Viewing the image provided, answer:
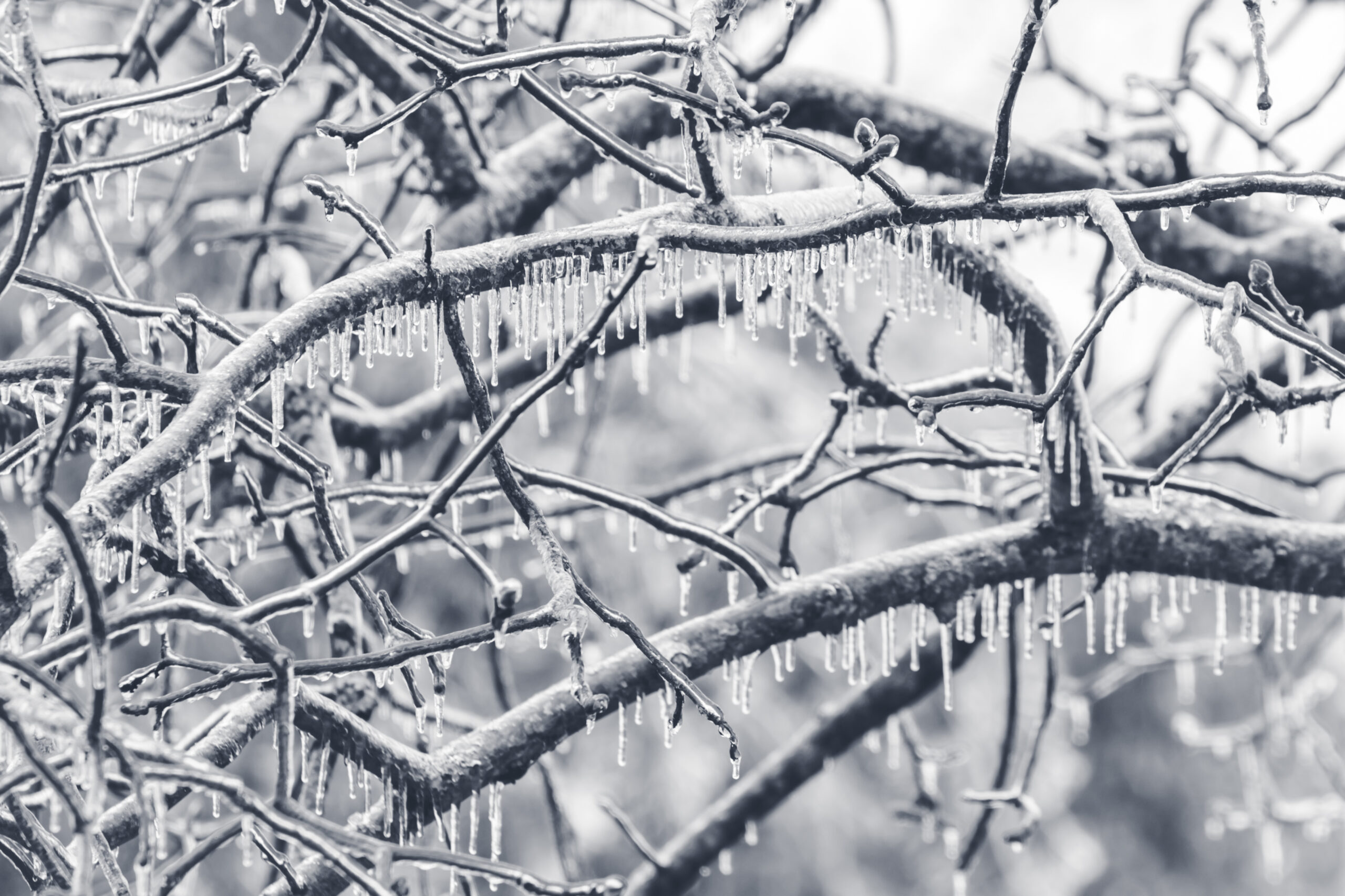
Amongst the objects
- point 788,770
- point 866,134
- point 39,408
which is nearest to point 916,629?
point 788,770

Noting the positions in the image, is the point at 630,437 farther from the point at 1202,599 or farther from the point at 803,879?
the point at 1202,599

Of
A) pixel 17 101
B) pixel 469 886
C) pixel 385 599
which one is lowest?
pixel 469 886

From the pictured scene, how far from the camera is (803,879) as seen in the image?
788 cm

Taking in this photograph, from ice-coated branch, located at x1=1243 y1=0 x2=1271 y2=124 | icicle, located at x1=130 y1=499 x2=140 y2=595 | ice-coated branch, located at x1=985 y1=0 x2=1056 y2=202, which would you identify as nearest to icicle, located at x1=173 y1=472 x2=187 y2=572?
icicle, located at x1=130 y1=499 x2=140 y2=595

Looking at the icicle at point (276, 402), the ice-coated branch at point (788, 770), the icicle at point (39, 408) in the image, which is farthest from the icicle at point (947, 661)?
the icicle at point (39, 408)

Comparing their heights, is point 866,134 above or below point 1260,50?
below

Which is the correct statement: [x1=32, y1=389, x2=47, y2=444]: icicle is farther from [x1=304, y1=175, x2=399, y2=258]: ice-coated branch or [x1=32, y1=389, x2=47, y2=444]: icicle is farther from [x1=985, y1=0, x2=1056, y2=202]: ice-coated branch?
[x1=985, y1=0, x2=1056, y2=202]: ice-coated branch

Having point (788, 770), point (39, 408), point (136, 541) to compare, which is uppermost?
point (39, 408)

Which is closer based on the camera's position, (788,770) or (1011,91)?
(1011,91)

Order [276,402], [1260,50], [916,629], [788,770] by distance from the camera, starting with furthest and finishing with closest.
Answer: [788,770], [916,629], [276,402], [1260,50]

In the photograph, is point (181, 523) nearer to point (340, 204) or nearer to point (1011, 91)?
point (340, 204)

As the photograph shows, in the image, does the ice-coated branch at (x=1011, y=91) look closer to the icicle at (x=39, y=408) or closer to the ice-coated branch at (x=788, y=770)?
the icicle at (x=39, y=408)

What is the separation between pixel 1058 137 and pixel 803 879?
242 inches

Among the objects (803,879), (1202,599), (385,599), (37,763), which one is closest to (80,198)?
(385,599)
